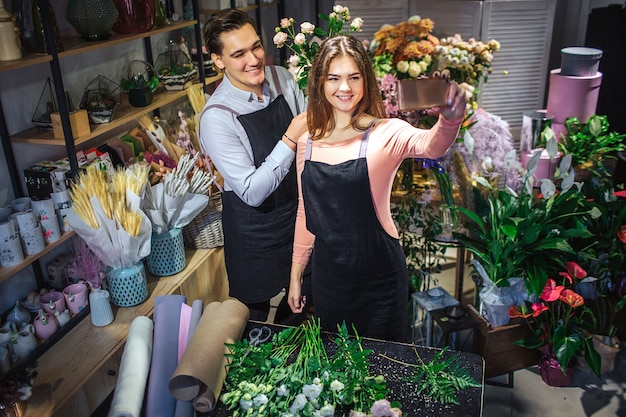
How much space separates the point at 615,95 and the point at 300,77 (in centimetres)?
283

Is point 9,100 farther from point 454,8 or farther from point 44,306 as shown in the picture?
point 454,8

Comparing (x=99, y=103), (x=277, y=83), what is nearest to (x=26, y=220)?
(x=99, y=103)

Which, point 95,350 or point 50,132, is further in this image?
point 50,132

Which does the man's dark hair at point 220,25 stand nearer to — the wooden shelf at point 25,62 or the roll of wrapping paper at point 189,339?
the wooden shelf at point 25,62

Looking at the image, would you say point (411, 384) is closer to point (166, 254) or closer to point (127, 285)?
point (127, 285)

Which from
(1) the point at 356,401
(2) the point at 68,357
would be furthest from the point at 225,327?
(2) the point at 68,357

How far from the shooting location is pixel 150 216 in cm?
256

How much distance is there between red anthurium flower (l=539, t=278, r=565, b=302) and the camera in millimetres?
2639

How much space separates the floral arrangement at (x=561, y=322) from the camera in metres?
2.69

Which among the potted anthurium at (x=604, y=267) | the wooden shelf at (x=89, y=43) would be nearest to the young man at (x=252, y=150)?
the wooden shelf at (x=89, y=43)

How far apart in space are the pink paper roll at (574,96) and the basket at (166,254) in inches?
93.6

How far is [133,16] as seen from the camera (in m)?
2.83

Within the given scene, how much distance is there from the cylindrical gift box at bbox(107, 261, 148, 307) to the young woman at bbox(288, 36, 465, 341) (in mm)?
727

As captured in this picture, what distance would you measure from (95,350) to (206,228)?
2.88ft
